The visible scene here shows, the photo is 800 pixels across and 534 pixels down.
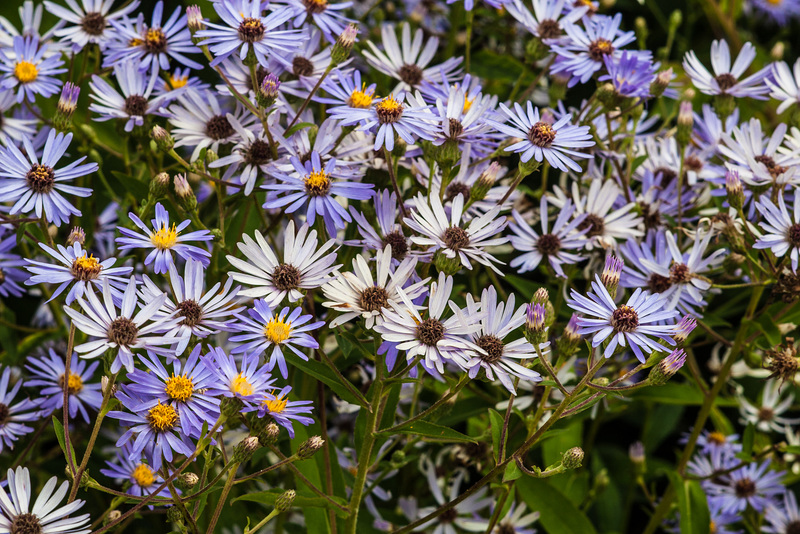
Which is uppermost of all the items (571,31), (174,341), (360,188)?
(571,31)

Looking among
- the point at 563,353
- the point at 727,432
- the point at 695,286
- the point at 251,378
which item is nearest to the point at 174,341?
the point at 251,378

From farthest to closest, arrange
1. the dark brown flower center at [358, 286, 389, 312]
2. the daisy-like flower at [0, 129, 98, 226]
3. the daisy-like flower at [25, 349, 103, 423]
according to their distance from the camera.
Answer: the daisy-like flower at [25, 349, 103, 423], the daisy-like flower at [0, 129, 98, 226], the dark brown flower center at [358, 286, 389, 312]

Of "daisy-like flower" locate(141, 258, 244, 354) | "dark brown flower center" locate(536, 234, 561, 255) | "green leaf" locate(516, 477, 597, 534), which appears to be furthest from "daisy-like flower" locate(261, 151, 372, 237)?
"green leaf" locate(516, 477, 597, 534)

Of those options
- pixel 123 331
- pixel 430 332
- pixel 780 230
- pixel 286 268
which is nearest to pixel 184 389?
pixel 123 331

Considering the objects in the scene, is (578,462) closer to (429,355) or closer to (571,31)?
(429,355)

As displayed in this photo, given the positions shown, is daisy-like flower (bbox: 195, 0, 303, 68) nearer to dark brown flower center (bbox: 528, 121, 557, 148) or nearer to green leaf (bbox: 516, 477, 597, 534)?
dark brown flower center (bbox: 528, 121, 557, 148)

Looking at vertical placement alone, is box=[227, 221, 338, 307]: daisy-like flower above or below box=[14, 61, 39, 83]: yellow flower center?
below

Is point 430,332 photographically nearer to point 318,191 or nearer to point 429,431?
point 429,431
